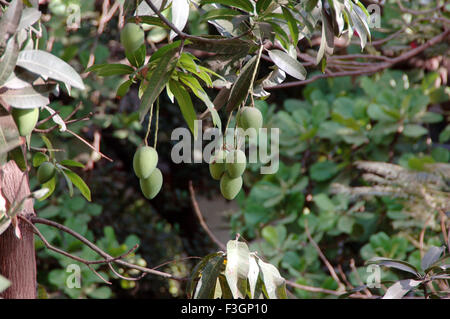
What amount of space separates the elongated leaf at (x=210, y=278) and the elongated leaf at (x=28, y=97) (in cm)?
32

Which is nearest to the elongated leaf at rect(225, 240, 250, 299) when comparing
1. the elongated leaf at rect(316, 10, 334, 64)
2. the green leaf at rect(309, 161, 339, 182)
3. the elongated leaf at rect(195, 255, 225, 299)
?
the elongated leaf at rect(195, 255, 225, 299)

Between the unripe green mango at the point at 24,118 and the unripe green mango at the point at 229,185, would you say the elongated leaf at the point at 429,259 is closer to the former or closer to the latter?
the unripe green mango at the point at 229,185

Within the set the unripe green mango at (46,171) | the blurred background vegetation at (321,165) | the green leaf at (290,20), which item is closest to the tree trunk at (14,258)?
the unripe green mango at (46,171)

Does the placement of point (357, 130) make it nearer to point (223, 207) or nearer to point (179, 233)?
point (179, 233)

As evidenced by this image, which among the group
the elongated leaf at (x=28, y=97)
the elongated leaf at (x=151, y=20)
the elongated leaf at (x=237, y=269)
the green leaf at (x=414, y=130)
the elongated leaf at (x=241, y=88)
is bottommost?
the elongated leaf at (x=237, y=269)

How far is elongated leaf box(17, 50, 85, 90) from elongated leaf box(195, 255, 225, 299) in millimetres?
319

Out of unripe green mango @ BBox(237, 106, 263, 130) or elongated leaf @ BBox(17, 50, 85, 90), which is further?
unripe green mango @ BBox(237, 106, 263, 130)

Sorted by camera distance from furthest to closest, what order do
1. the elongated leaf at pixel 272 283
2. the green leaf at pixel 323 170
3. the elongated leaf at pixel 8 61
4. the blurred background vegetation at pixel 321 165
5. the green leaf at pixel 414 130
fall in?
the green leaf at pixel 323 170, the green leaf at pixel 414 130, the blurred background vegetation at pixel 321 165, the elongated leaf at pixel 272 283, the elongated leaf at pixel 8 61

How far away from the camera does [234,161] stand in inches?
27.6

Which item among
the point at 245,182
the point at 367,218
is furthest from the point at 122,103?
the point at 367,218

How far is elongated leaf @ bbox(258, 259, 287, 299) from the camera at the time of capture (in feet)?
2.45

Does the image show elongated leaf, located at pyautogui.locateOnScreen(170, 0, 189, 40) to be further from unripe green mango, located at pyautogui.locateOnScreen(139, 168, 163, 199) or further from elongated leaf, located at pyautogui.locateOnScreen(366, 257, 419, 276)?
elongated leaf, located at pyautogui.locateOnScreen(366, 257, 419, 276)

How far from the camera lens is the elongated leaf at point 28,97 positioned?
54cm

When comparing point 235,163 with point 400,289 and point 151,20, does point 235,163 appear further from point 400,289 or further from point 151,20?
point 400,289
